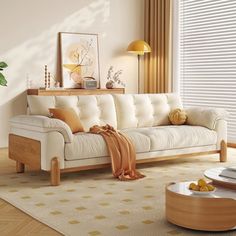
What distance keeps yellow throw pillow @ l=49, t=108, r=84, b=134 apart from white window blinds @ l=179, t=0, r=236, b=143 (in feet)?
9.76

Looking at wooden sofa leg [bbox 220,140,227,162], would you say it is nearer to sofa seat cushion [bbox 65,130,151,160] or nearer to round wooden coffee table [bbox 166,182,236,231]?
sofa seat cushion [bbox 65,130,151,160]

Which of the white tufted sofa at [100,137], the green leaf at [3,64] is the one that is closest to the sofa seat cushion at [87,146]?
the white tufted sofa at [100,137]

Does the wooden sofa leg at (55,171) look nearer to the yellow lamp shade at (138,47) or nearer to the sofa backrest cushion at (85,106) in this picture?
the sofa backrest cushion at (85,106)

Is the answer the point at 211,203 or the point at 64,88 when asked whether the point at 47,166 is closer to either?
the point at 211,203

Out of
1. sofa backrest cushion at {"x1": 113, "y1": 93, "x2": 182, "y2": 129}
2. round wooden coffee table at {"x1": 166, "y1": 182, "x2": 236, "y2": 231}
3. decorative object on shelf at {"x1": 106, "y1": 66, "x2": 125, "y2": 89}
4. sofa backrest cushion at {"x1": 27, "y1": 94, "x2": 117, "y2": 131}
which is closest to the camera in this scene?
round wooden coffee table at {"x1": 166, "y1": 182, "x2": 236, "y2": 231}

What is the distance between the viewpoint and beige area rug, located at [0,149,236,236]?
3.11 metres

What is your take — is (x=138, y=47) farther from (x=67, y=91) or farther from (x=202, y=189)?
(x=202, y=189)

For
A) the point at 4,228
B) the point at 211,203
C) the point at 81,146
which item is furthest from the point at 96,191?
the point at 211,203

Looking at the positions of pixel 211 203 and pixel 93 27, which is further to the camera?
pixel 93 27

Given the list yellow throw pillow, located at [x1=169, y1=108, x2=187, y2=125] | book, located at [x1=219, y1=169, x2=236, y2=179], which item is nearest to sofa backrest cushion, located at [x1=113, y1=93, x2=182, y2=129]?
yellow throw pillow, located at [x1=169, y1=108, x2=187, y2=125]

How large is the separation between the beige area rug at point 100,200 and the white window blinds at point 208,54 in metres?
2.02

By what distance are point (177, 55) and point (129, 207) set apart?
4.78 m

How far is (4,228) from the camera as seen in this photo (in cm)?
312

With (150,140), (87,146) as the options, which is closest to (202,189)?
(87,146)
